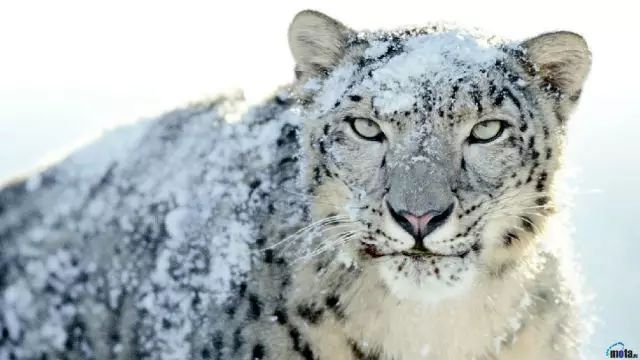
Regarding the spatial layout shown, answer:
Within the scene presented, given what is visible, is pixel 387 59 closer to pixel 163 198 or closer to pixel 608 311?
pixel 163 198

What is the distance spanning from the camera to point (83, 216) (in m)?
4.54

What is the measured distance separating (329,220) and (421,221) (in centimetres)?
47

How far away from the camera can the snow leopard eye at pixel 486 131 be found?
3703mm

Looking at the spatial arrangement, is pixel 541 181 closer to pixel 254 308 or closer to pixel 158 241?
pixel 254 308

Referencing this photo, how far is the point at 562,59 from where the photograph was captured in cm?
396

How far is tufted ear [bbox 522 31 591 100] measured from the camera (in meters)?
3.92

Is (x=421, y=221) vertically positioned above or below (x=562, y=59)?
below

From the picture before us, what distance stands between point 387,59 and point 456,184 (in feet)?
1.75

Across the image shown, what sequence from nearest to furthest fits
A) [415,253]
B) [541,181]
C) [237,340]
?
[415,253], [541,181], [237,340]

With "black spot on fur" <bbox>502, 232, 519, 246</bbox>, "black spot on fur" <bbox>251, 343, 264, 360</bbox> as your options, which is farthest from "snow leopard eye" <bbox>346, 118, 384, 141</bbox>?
"black spot on fur" <bbox>251, 343, 264, 360</bbox>

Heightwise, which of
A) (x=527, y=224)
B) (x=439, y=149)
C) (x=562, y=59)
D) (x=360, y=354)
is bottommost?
(x=360, y=354)

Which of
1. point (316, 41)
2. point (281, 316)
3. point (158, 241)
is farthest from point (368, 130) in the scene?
point (158, 241)

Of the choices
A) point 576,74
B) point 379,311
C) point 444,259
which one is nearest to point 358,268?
point 379,311

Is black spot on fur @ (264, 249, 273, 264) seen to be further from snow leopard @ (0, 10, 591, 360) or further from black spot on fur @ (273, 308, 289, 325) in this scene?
black spot on fur @ (273, 308, 289, 325)
